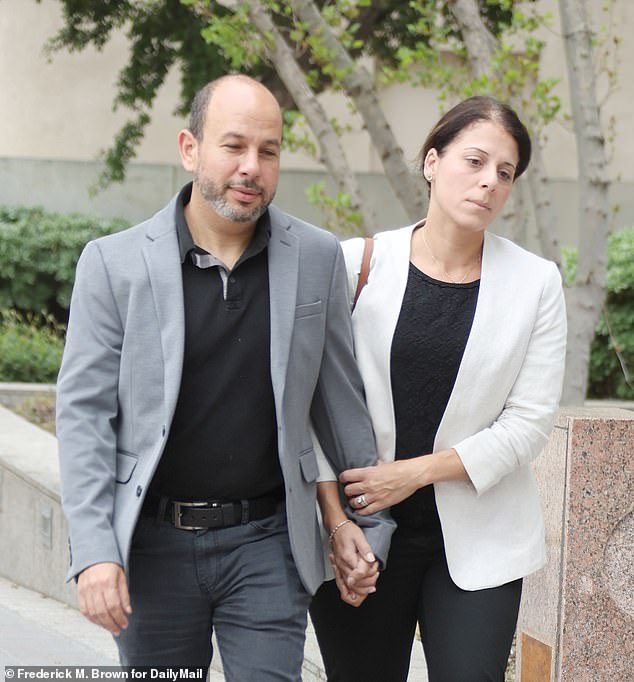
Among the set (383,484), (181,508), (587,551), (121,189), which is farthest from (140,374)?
(121,189)

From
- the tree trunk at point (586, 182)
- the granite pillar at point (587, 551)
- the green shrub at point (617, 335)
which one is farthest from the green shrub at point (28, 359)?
the granite pillar at point (587, 551)

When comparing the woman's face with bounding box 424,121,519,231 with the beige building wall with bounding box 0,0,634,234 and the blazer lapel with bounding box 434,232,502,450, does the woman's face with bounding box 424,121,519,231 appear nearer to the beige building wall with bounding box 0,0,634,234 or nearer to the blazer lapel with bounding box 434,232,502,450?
the blazer lapel with bounding box 434,232,502,450

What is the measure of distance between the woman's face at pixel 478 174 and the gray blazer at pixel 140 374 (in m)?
0.40

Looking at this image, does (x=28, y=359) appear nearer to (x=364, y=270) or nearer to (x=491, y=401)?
(x=364, y=270)

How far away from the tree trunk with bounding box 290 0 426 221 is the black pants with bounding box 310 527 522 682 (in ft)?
11.4

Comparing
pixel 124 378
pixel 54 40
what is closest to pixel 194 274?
pixel 124 378

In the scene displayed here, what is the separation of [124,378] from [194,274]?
1.01ft

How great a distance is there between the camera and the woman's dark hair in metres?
3.37

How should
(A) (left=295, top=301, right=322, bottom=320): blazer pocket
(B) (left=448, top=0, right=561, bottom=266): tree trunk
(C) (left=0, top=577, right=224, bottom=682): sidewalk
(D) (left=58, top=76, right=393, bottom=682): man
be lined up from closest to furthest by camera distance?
(D) (left=58, top=76, right=393, bottom=682): man < (A) (left=295, top=301, right=322, bottom=320): blazer pocket < (C) (left=0, top=577, right=224, bottom=682): sidewalk < (B) (left=448, top=0, right=561, bottom=266): tree trunk

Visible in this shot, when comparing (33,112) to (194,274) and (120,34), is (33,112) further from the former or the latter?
(194,274)

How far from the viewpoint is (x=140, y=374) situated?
307cm

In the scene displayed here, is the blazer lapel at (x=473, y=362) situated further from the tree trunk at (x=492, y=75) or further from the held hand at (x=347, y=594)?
the tree trunk at (x=492, y=75)

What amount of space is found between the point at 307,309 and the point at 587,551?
1.65 metres

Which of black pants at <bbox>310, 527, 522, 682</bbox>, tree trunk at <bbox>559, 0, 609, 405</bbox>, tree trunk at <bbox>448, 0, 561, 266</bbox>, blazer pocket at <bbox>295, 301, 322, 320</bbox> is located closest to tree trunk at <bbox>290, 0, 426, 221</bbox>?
tree trunk at <bbox>448, 0, 561, 266</bbox>
